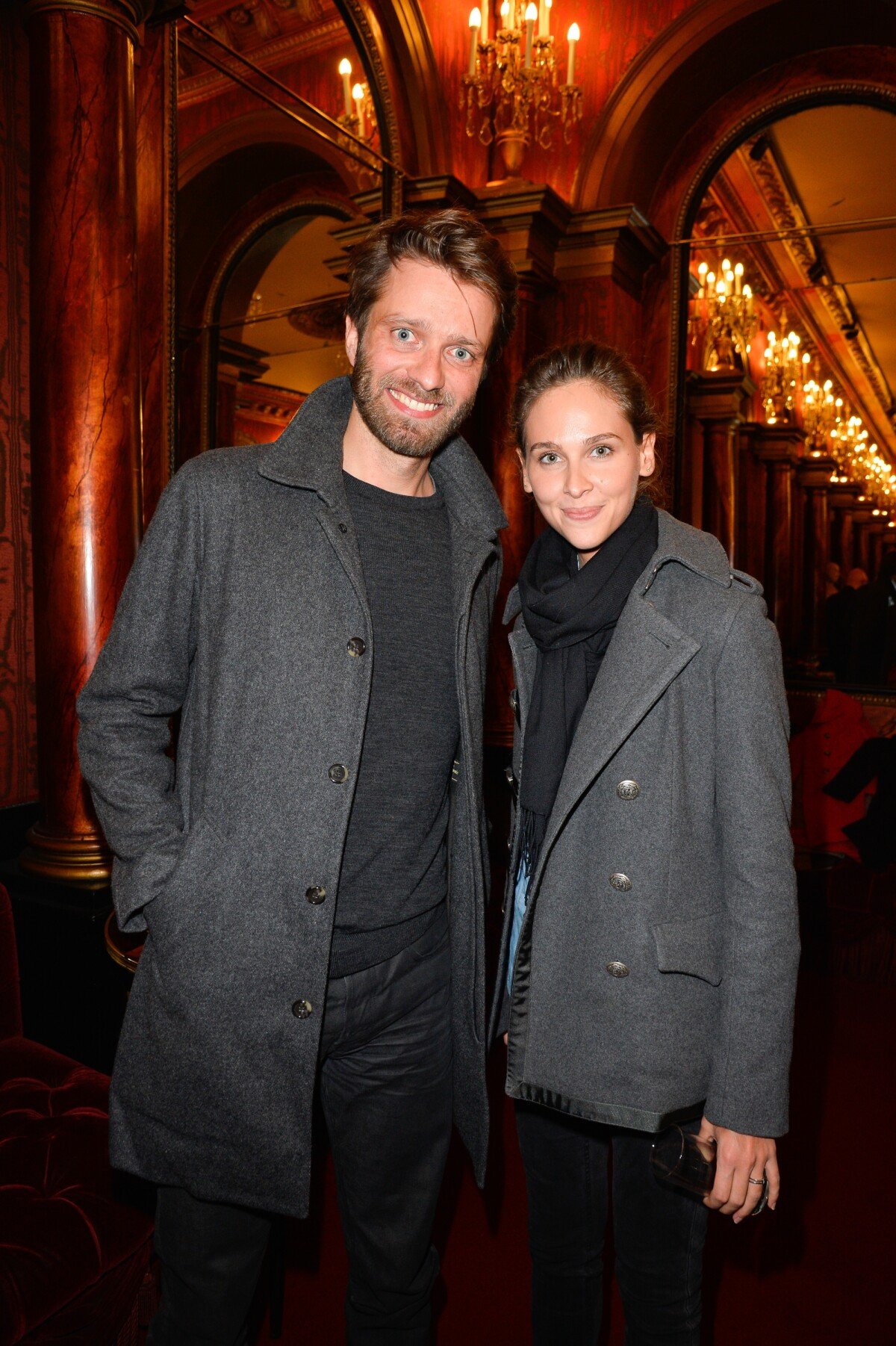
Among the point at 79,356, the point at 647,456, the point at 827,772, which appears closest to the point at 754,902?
the point at 647,456

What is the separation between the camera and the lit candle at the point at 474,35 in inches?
184

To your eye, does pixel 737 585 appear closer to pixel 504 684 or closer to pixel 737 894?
pixel 737 894

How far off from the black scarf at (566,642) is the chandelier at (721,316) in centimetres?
448

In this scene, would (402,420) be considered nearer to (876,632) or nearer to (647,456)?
(647,456)

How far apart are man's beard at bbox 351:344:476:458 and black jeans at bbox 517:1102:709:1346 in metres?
1.15

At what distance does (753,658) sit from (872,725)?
470cm

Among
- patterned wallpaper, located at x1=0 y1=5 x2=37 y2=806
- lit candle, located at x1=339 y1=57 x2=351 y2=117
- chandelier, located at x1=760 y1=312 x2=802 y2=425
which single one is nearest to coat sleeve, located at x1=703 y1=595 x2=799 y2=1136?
patterned wallpaper, located at x1=0 y1=5 x2=37 y2=806

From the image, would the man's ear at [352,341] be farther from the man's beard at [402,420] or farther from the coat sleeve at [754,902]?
the coat sleeve at [754,902]

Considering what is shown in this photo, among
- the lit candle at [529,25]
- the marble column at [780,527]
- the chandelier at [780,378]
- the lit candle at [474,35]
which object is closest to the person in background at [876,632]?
the marble column at [780,527]

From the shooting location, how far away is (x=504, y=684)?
5.18m

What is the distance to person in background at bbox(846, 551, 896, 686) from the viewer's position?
5.59 meters

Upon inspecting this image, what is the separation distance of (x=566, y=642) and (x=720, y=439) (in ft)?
16.1

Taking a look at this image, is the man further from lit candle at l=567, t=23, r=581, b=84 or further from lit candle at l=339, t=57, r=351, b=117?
lit candle at l=339, t=57, r=351, b=117

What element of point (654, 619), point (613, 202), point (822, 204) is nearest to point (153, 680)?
point (654, 619)
